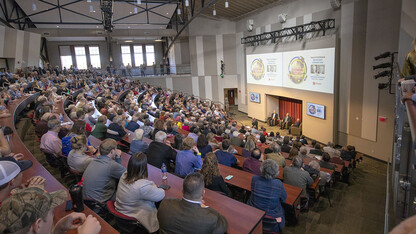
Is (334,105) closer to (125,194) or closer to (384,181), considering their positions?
(384,181)

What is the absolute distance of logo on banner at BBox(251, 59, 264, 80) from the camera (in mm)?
14788

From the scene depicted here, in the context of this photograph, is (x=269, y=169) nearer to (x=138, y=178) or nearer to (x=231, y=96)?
(x=138, y=178)

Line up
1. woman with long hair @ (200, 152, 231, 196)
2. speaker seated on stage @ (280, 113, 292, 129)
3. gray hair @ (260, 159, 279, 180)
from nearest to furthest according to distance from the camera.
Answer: gray hair @ (260, 159, 279, 180) < woman with long hair @ (200, 152, 231, 196) < speaker seated on stage @ (280, 113, 292, 129)

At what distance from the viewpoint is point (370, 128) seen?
30.3 feet

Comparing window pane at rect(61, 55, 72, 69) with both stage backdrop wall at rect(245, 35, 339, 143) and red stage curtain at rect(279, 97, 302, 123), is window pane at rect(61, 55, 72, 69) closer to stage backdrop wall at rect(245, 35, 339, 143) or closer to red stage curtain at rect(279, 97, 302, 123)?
stage backdrop wall at rect(245, 35, 339, 143)

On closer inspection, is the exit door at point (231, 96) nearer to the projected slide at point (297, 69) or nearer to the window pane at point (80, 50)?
the projected slide at point (297, 69)

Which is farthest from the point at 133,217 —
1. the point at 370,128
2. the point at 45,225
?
the point at 370,128

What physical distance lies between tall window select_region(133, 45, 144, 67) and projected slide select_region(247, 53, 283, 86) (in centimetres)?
1178

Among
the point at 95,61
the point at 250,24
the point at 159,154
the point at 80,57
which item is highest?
the point at 250,24

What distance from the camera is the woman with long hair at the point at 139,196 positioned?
231 centimetres

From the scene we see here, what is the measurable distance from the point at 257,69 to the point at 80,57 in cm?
1550

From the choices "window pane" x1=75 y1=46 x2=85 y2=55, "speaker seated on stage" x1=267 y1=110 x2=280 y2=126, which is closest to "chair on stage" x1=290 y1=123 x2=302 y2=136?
"speaker seated on stage" x1=267 y1=110 x2=280 y2=126

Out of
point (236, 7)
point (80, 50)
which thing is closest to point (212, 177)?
point (236, 7)

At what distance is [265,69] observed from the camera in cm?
1448
